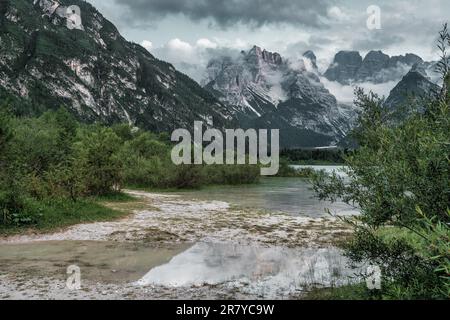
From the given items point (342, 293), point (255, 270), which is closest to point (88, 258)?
point (255, 270)

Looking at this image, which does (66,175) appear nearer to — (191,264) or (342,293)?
(191,264)

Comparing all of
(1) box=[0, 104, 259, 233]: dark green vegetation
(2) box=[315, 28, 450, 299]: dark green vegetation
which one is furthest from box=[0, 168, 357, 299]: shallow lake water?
(1) box=[0, 104, 259, 233]: dark green vegetation

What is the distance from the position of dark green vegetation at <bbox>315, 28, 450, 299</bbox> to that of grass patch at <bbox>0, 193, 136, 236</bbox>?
17.8 meters

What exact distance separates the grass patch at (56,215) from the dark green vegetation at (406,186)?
17762 mm

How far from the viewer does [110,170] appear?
41.6m

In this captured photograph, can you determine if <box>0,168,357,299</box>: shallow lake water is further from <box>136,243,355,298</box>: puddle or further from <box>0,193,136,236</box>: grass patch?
<box>0,193,136,236</box>: grass patch

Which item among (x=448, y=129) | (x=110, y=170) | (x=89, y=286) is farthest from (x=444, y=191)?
(x=110, y=170)

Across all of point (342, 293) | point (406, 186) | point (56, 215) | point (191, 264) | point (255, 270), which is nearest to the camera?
point (406, 186)

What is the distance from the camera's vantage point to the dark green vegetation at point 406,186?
8.18m

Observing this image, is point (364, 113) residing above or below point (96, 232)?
above

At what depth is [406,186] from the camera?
8852 millimetres

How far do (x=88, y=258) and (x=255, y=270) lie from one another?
23.4ft

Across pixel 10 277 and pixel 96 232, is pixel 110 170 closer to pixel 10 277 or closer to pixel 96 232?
pixel 96 232

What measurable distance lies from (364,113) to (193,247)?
11827 mm
